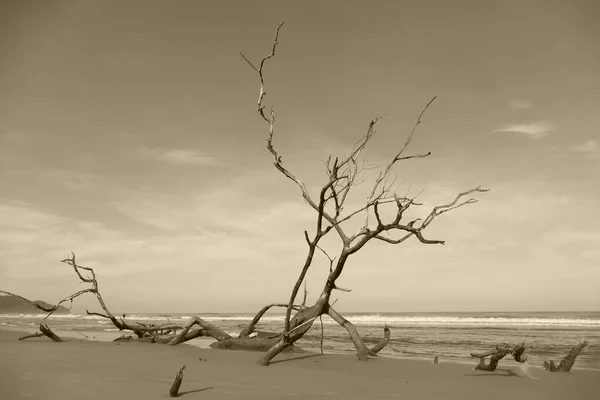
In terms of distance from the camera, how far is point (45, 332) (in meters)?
13.8

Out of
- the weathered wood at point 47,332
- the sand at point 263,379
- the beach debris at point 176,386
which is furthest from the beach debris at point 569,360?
the weathered wood at point 47,332

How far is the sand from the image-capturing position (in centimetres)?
600

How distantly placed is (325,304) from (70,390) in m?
5.30

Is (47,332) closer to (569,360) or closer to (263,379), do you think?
(263,379)

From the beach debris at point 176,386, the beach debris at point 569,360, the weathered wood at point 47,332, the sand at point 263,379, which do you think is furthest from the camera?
the weathered wood at point 47,332

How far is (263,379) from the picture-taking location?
7219 millimetres

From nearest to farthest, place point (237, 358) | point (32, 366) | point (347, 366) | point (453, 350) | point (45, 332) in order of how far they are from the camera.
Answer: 1. point (32, 366)
2. point (347, 366)
3. point (237, 358)
4. point (45, 332)
5. point (453, 350)

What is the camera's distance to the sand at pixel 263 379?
236 inches

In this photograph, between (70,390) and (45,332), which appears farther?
(45,332)

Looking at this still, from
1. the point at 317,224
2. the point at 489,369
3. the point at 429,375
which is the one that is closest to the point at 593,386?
the point at 489,369

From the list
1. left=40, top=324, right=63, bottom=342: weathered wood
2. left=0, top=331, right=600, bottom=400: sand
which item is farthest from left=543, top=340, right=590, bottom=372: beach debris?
left=40, top=324, right=63, bottom=342: weathered wood

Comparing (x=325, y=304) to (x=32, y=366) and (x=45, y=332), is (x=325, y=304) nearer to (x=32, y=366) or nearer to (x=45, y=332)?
(x=32, y=366)

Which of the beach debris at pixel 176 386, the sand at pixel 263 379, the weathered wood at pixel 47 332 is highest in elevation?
the weathered wood at pixel 47 332

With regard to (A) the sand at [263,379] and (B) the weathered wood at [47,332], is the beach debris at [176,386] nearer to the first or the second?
(A) the sand at [263,379]
